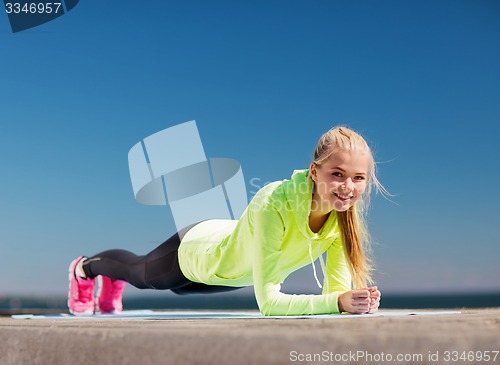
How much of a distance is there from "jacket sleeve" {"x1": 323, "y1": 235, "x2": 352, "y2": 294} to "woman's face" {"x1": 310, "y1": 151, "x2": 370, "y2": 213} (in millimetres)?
341

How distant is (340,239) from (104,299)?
1.78m

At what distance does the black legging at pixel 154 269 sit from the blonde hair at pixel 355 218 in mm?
772

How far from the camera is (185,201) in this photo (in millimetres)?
3174

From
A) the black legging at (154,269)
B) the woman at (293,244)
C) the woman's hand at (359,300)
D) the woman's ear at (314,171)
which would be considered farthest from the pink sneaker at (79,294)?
the woman's hand at (359,300)

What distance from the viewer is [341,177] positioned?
2.10 m

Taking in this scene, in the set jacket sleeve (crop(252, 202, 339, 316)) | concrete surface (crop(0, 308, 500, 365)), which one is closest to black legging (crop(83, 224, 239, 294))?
jacket sleeve (crop(252, 202, 339, 316))

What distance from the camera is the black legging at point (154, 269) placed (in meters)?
2.82

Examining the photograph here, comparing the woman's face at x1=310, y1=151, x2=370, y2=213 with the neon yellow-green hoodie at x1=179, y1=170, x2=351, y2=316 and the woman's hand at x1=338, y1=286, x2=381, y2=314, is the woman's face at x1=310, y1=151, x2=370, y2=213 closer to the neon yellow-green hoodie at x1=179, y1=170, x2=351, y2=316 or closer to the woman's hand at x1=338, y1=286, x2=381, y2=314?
the neon yellow-green hoodie at x1=179, y1=170, x2=351, y2=316

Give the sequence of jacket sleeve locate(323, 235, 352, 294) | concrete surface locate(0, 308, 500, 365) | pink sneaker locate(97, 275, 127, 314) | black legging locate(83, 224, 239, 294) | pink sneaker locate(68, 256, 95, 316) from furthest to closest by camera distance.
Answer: pink sneaker locate(97, 275, 127, 314), pink sneaker locate(68, 256, 95, 316), black legging locate(83, 224, 239, 294), jacket sleeve locate(323, 235, 352, 294), concrete surface locate(0, 308, 500, 365)

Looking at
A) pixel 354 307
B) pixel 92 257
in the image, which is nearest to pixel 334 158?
pixel 354 307

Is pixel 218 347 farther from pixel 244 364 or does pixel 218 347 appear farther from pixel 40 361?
pixel 40 361

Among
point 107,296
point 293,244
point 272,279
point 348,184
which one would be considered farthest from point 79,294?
point 348,184

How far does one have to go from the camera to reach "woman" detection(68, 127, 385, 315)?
79.7 inches

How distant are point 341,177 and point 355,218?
0.30 m
